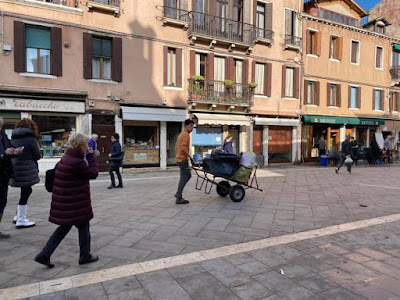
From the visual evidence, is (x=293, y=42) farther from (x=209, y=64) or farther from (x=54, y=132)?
(x=54, y=132)

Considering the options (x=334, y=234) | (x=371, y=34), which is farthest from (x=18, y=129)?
(x=371, y=34)

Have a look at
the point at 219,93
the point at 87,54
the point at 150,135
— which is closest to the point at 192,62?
the point at 219,93

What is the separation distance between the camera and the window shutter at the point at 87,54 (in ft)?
42.7

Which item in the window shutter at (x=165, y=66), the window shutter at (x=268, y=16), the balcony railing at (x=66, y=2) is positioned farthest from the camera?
the window shutter at (x=268, y=16)

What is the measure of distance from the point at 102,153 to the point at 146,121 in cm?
266

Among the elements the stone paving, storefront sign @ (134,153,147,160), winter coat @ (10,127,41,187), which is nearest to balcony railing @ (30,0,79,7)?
storefront sign @ (134,153,147,160)

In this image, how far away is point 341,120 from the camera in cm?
2052

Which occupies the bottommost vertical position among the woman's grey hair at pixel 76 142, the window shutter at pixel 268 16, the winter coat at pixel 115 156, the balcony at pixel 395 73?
the winter coat at pixel 115 156

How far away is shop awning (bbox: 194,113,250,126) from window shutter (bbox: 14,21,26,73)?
7918mm

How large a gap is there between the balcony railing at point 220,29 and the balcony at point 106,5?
370 centimetres

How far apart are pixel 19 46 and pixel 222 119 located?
376 inches

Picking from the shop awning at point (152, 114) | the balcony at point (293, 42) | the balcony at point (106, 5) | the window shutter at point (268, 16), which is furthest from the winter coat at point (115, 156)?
the balcony at point (293, 42)

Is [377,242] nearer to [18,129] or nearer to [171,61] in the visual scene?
[18,129]

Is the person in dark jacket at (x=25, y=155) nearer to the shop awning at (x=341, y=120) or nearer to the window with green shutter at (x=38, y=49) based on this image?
the window with green shutter at (x=38, y=49)
